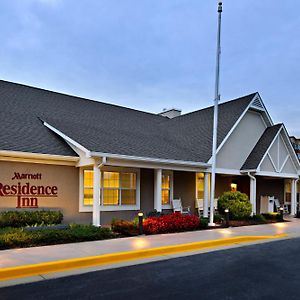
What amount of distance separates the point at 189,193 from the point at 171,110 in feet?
36.2

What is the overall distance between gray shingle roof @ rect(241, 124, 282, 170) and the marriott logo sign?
35.2 feet

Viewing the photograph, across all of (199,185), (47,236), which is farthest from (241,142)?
(47,236)

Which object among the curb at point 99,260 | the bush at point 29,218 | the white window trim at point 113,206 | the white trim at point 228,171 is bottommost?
the curb at point 99,260

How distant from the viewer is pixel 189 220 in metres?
13.8

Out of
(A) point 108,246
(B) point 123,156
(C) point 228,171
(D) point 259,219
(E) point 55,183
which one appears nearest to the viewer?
(A) point 108,246

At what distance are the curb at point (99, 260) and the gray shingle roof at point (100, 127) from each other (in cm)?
479

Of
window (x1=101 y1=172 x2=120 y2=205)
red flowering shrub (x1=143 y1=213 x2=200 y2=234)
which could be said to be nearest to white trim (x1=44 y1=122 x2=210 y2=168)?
window (x1=101 y1=172 x2=120 y2=205)

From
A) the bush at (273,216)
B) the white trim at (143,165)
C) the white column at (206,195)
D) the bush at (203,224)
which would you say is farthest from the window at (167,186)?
the bush at (273,216)

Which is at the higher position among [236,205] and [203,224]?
[236,205]

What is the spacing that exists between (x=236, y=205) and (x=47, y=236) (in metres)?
9.67

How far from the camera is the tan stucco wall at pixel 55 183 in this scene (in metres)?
12.5

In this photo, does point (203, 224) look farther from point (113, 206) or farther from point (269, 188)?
point (269, 188)

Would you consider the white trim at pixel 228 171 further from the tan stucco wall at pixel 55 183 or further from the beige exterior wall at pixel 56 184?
the tan stucco wall at pixel 55 183

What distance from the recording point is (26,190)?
12.9m
